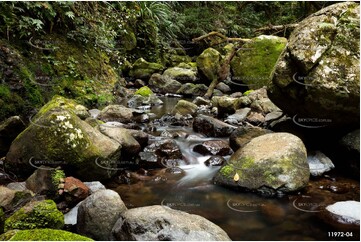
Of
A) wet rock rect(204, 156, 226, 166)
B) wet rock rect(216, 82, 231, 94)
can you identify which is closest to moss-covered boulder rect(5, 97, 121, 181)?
wet rock rect(204, 156, 226, 166)

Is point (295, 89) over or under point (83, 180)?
over

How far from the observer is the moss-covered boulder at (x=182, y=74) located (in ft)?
50.9

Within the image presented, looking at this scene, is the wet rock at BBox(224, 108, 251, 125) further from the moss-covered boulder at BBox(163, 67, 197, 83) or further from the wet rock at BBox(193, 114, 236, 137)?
the moss-covered boulder at BBox(163, 67, 197, 83)

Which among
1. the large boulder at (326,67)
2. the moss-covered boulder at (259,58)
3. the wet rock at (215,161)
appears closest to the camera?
the large boulder at (326,67)

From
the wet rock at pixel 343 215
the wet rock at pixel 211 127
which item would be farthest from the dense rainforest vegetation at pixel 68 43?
the wet rock at pixel 343 215

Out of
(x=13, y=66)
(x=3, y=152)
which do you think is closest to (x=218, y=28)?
(x=13, y=66)

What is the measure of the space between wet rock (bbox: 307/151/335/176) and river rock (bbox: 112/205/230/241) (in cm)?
274

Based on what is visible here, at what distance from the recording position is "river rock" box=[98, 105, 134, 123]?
7.96 m

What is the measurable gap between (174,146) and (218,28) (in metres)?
15.1

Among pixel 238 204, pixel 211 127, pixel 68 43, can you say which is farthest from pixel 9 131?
pixel 68 43

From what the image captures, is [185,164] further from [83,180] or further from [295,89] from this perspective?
[295,89]

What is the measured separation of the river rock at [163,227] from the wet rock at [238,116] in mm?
5525

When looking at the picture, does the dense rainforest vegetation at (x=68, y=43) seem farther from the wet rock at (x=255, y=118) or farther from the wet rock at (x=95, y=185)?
the wet rock at (x=255, y=118)

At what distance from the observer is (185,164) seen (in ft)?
20.1
